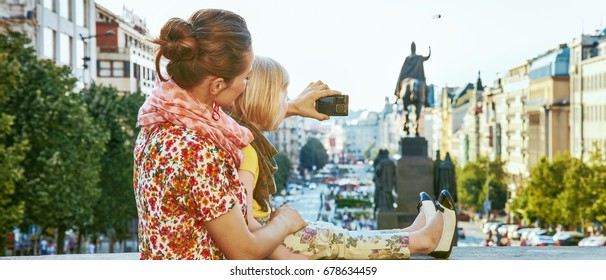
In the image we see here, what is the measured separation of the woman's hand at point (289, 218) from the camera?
434cm

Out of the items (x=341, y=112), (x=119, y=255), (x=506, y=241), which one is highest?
(x=341, y=112)

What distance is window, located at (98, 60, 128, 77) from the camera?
19094 millimetres

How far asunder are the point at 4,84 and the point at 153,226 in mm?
15126

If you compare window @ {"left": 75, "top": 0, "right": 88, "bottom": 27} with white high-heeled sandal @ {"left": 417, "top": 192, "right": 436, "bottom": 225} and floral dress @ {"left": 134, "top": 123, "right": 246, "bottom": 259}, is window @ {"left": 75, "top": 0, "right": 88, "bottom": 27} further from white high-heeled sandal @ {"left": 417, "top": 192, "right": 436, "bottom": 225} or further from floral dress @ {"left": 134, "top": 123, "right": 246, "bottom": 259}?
floral dress @ {"left": 134, "top": 123, "right": 246, "bottom": 259}

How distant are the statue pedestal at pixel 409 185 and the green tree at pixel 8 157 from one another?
18.7 ft

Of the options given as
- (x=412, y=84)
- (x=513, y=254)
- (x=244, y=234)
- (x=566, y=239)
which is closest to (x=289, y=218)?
(x=244, y=234)

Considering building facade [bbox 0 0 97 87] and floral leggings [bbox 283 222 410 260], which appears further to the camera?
building facade [bbox 0 0 97 87]

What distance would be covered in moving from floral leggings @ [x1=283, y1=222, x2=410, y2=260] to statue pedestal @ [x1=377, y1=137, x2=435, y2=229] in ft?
49.5

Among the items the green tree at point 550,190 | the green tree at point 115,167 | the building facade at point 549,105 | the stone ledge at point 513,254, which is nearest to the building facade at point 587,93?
the green tree at point 550,190

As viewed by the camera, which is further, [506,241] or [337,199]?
[337,199]

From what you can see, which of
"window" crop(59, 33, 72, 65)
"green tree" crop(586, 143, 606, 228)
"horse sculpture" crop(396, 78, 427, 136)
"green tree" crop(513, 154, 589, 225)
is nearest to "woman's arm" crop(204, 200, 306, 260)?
"window" crop(59, 33, 72, 65)
